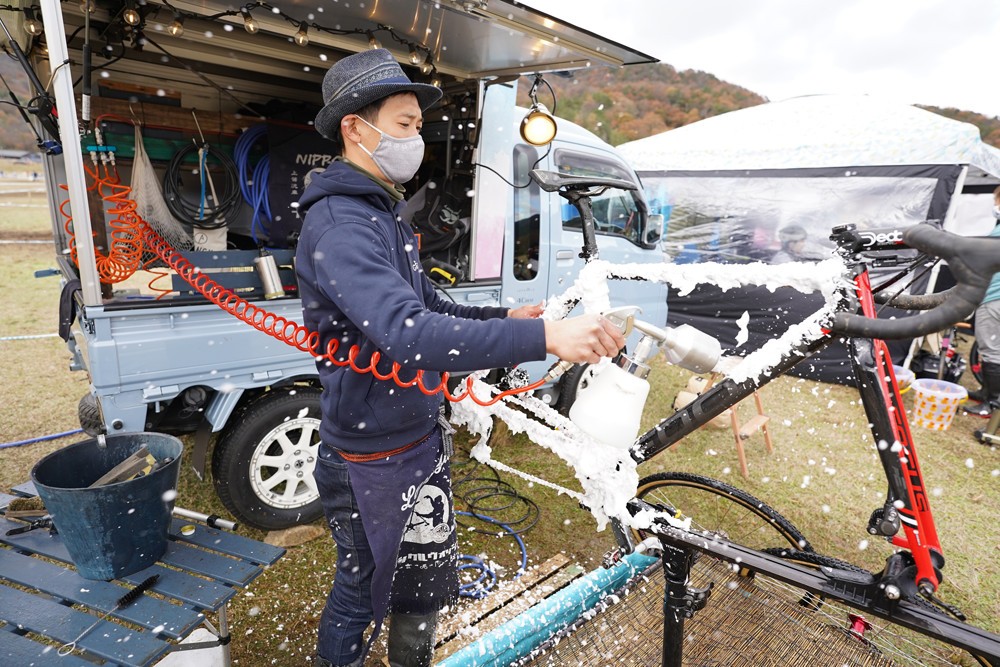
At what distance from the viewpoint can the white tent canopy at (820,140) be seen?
6203 millimetres

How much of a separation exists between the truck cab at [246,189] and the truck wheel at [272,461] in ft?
0.04

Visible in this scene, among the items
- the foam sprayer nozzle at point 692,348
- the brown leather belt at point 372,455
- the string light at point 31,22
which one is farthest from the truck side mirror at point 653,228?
the string light at point 31,22

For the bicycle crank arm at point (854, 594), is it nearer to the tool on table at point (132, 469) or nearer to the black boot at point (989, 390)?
the tool on table at point (132, 469)

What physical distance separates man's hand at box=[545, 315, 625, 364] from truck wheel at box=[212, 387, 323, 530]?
91.0 inches

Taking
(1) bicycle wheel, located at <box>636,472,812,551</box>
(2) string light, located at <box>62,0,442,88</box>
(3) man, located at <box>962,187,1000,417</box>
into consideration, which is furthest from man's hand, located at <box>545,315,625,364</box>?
(3) man, located at <box>962,187,1000,417</box>

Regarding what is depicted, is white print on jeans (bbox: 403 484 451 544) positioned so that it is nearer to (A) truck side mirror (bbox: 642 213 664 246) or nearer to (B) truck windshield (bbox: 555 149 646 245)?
(B) truck windshield (bbox: 555 149 646 245)

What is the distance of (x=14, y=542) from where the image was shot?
6.58 feet

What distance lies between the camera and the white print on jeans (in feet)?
6.06

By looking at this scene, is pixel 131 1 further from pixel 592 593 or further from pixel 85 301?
pixel 592 593

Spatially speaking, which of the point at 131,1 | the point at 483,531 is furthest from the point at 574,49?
the point at 483,531

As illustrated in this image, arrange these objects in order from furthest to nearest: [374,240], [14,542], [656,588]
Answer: [656,588], [14,542], [374,240]

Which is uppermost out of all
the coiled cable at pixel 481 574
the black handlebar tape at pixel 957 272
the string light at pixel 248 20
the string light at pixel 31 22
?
the string light at pixel 248 20

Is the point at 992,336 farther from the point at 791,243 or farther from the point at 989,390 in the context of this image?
the point at 791,243

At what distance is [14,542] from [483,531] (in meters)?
2.25
